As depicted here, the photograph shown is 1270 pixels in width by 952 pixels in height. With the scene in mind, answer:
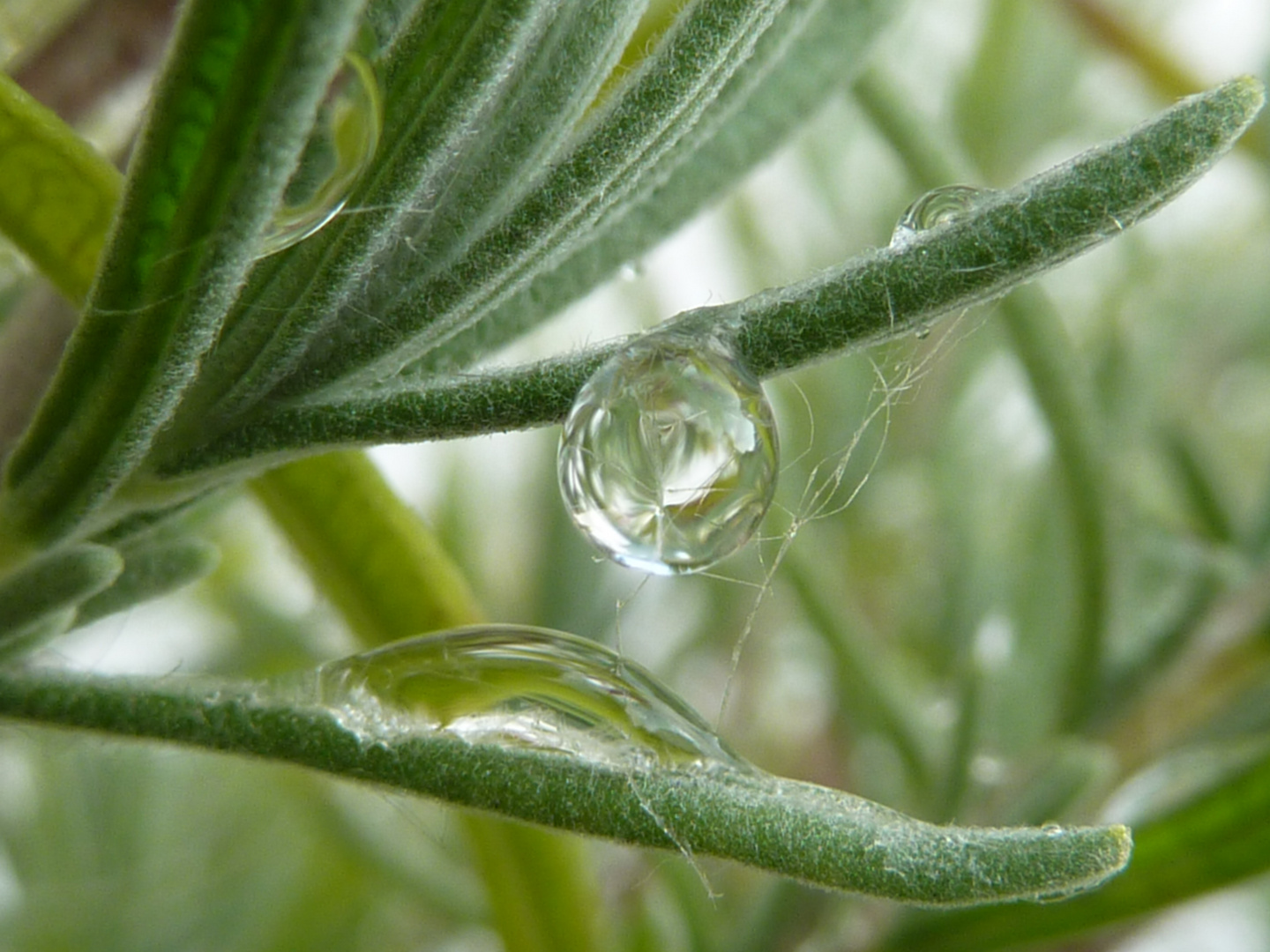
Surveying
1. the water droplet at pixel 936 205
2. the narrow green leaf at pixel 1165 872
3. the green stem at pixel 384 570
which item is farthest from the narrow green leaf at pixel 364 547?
the narrow green leaf at pixel 1165 872

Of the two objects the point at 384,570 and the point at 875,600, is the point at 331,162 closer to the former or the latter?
the point at 384,570

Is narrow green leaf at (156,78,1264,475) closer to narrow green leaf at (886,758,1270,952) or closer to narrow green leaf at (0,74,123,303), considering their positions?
narrow green leaf at (0,74,123,303)

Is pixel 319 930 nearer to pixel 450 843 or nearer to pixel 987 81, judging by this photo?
pixel 450 843

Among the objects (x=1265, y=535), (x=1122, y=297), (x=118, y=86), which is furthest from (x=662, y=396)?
(x=1122, y=297)

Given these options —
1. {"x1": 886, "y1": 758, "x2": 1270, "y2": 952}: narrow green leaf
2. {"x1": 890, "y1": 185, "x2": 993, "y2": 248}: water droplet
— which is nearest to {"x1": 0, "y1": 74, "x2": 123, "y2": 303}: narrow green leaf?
{"x1": 890, "y1": 185, "x2": 993, "y2": 248}: water droplet

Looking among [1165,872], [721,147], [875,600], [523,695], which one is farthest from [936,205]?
[875,600]

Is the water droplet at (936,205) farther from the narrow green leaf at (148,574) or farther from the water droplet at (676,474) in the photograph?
the narrow green leaf at (148,574)
